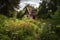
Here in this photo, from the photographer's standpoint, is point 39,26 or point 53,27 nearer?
point 53,27

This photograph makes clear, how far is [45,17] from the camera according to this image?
10.8 metres

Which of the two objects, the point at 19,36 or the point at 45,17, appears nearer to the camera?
the point at 19,36

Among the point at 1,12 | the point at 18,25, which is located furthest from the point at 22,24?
the point at 1,12

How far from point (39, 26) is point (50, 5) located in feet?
7.09

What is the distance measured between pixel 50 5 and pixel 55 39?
3.34m

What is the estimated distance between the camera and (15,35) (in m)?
8.59

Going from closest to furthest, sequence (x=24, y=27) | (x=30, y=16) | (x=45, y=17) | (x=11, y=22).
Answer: (x=24, y=27) < (x=11, y=22) < (x=45, y=17) < (x=30, y=16)

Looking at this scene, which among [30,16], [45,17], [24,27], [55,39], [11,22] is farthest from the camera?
[30,16]

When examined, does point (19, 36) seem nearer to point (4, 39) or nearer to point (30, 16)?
point (4, 39)

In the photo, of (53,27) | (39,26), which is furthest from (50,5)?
(53,27)

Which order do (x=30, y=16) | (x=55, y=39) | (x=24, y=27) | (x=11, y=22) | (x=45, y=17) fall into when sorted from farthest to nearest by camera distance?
(x=30, y=16) → (x=45, y=17) → (x=11, y=22) → (x=24, y=27) → (x=55, y=39)

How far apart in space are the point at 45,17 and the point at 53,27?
2.30 meters

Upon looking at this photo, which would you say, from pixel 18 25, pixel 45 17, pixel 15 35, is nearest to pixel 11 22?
pixel 18 25

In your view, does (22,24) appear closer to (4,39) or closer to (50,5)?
(4,39)
